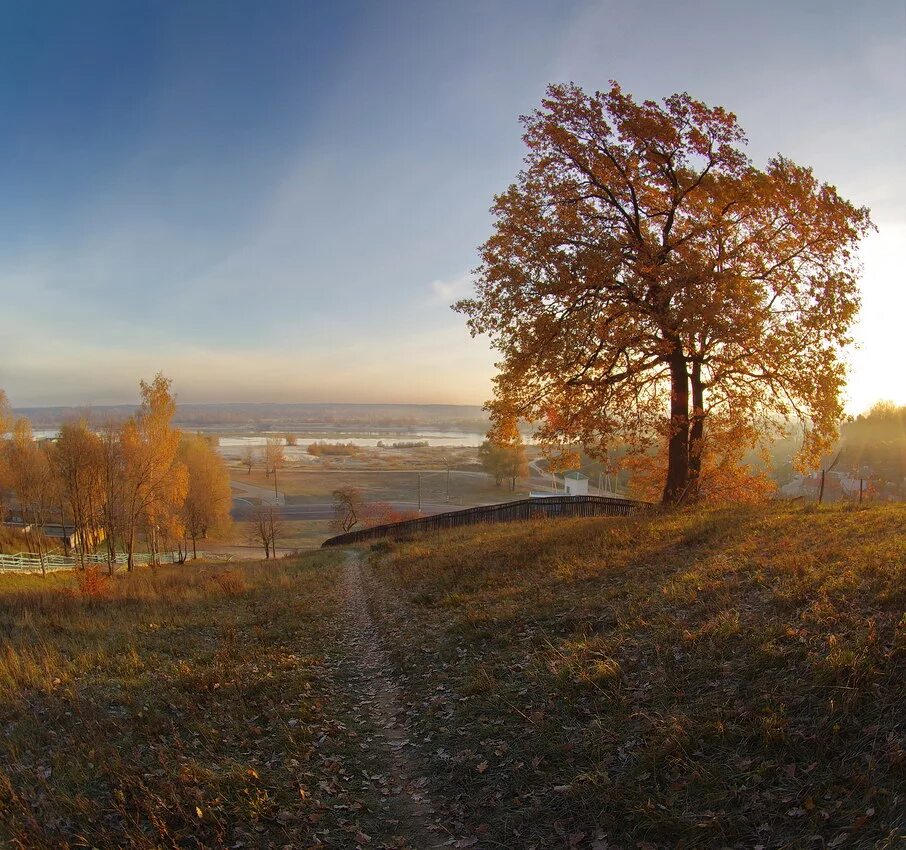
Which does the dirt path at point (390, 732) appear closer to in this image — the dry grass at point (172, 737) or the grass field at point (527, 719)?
the grass field at point (527, 719)

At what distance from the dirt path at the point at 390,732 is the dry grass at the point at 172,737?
31 centimetres

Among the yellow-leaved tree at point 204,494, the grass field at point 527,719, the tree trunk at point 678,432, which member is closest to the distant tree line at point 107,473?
the yellow-leaved tree at point 204,494

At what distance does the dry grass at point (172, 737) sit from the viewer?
168 inches

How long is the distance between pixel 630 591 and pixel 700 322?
679cm

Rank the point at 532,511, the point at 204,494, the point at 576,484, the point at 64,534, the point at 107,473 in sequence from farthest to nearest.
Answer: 1. the point at 576,484
2. the point at 204,494
3. the point at 64,534
4. the point at 107,473
5. the point at 532,511

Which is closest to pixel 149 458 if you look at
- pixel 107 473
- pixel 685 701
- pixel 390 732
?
pixel 107 473

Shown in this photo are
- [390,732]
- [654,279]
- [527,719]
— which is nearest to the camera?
[527,719]

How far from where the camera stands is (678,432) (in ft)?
49.2

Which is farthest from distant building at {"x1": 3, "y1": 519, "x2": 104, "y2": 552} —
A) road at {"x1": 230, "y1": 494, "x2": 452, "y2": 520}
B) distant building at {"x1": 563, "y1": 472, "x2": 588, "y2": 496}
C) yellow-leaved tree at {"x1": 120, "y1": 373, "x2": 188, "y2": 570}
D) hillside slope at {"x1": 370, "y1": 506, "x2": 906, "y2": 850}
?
distant building at {"x1": 563, "y1": 472, "x2": 588, "y2": 496}

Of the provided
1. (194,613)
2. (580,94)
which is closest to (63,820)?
(194,613)

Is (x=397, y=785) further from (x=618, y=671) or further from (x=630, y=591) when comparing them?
(x=630, y=591)

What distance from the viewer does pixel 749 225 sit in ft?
46.4

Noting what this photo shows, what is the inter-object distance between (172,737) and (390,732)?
2278 mm

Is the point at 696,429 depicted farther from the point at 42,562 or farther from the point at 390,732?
the point at 42,562
